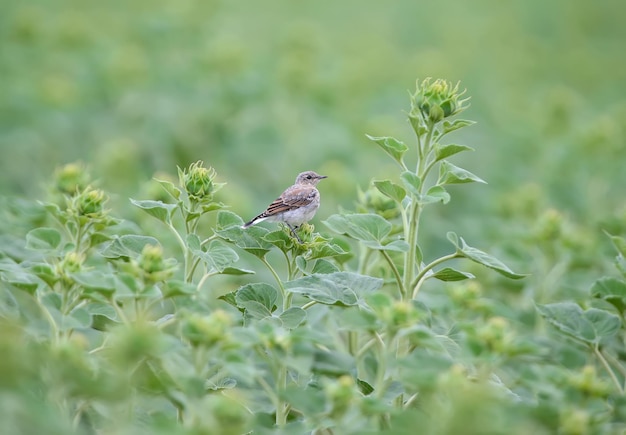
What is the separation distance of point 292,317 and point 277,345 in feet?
1.28

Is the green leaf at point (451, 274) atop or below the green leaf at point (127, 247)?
below

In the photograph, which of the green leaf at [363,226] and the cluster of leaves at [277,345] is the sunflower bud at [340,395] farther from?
the green leaf at [363,226]

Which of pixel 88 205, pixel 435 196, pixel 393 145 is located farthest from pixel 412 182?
pixel 88 205

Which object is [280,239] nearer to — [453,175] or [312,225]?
[312,225]

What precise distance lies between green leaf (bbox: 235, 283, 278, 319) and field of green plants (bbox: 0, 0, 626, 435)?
0.03ft

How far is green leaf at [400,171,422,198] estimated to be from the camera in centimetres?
308

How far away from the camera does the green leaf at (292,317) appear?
10.1 ft

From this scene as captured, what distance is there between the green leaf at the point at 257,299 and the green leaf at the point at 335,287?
0.53ft

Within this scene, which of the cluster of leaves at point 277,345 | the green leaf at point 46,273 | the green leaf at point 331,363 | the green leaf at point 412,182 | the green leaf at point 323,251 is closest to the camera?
the cluster of leaves at point 277,345

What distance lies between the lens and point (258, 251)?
11.1 feet

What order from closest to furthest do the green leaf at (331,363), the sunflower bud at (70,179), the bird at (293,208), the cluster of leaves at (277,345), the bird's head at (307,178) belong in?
the cluster of leaves at (277,345), the green leaf at (331,363), the sunflower bud at (70,179), the bird at (293,208), the bird's head at (307,178)

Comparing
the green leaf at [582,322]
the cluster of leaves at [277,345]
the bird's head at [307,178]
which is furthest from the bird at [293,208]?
the green leaf at [582,322]

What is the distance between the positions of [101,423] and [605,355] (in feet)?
7.03

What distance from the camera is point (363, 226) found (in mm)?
3305
